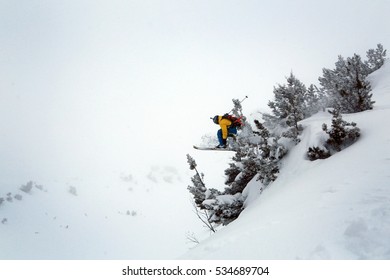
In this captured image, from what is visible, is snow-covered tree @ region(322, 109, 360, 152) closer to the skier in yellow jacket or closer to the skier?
the skier

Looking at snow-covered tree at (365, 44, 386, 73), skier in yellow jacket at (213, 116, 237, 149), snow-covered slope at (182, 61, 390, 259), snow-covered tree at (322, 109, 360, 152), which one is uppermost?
snow-covered tree at (365, 44, 386, 73)

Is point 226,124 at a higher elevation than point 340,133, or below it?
higher

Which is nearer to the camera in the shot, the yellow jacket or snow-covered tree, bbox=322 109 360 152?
snow-covered tree, bbox=322 109 360 152

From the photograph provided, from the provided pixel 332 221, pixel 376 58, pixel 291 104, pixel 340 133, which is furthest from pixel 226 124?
pixel 376 58

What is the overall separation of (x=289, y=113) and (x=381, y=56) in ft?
76.9

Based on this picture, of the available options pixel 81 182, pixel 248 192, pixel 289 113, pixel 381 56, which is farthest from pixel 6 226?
pixel 381 56

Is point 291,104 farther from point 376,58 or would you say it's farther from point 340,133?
point 376,58

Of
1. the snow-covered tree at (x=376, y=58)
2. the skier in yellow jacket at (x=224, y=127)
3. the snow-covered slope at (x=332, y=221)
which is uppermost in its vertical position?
the snow-covered tree at (x=376, y=58)

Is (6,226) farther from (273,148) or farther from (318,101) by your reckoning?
(318,101)

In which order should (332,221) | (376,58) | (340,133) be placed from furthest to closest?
(376,58) < (340,133) < (332,221)

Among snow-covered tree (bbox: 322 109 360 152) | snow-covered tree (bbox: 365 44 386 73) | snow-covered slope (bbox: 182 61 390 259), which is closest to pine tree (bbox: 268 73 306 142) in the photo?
snow-covered tree (bbox: 322 109 360 152)

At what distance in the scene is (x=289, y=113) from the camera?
43.2 ft

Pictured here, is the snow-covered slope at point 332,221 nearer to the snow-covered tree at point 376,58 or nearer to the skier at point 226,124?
the skier at point 226,124

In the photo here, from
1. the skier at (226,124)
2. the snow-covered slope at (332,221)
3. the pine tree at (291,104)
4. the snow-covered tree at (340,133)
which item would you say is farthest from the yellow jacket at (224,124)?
the snow-covered slope at (332,221)
